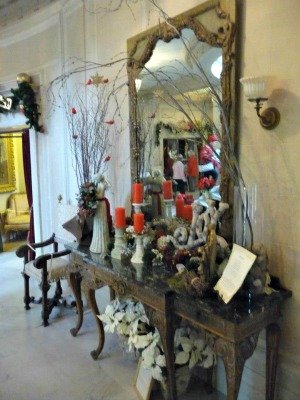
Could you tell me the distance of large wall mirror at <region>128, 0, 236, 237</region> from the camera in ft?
6.61

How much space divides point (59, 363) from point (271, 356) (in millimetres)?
1629

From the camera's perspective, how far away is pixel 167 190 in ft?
8.50

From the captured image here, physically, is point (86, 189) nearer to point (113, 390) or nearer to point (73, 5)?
point (113, 390)

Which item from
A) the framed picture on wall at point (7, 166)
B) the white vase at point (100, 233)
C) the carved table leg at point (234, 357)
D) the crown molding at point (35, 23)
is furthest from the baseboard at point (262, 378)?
the framed picture on wall at point (7, 166)

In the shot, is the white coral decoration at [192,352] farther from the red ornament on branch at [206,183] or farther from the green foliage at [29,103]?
the green foliage at [29,103]

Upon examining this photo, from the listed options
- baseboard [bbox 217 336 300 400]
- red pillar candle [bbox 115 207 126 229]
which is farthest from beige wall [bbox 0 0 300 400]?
red pillar candle [bbox 115 207 126 229]

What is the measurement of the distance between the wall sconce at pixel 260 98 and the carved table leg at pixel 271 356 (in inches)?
43.3

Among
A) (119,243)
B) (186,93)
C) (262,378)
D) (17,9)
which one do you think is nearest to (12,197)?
(17,9)

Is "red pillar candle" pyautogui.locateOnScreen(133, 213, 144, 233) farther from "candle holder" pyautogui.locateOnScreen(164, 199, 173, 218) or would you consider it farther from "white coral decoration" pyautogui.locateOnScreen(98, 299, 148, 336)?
"white coral decoration" pyautogui.locateOnScreen(98, 299, 148, 336)

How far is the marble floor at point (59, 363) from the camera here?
2.32 meters

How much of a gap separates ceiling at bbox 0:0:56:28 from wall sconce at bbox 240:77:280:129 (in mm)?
2896

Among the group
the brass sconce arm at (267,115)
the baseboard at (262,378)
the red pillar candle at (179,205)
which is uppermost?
the brass sconce arm at (267,115)

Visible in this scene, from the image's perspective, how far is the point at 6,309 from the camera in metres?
3.58

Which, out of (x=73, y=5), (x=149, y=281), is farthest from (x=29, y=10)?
(x=149, y=281)
